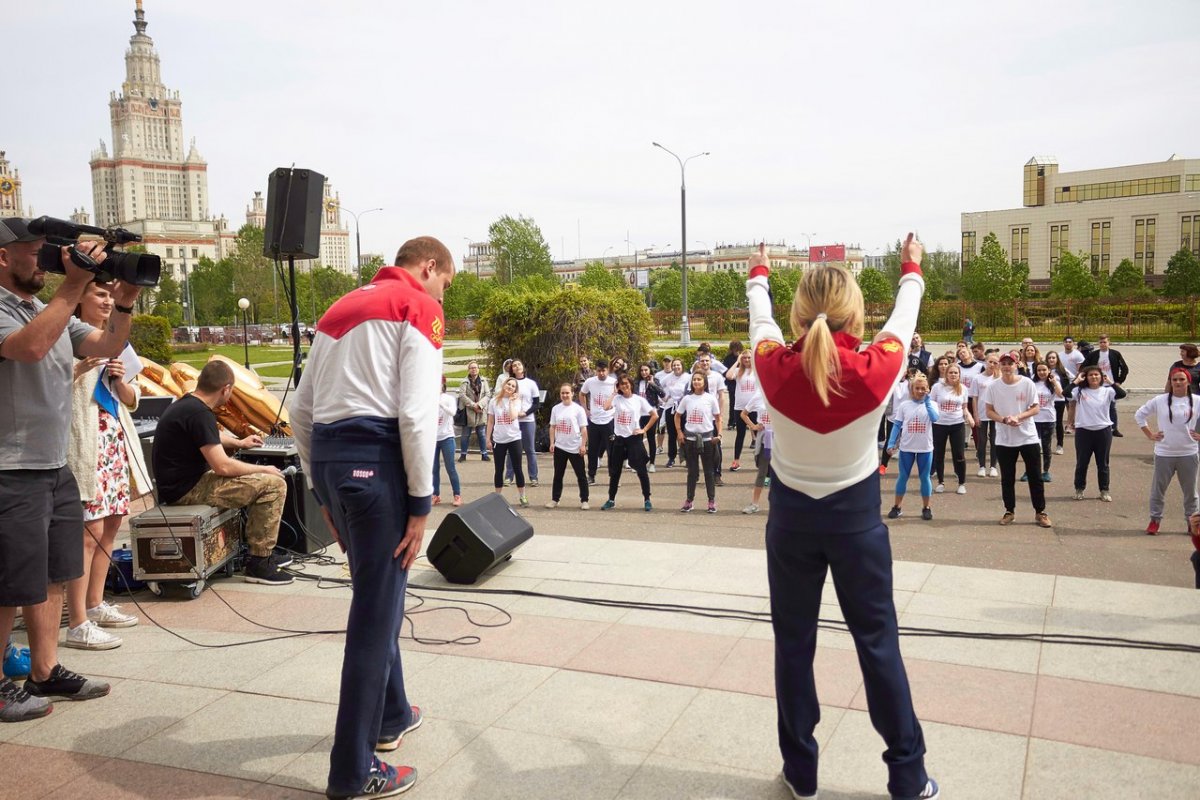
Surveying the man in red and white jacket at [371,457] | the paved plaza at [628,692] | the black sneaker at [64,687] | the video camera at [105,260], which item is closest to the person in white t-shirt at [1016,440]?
the paved plaza at [628,692]

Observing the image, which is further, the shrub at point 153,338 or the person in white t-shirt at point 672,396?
the shrub at point 153,338

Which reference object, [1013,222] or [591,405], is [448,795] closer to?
[591,405]

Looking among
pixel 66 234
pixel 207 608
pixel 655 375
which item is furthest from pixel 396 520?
pixel 655 375

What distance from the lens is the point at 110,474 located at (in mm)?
5648

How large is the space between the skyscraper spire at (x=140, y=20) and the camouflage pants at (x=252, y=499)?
616 ft

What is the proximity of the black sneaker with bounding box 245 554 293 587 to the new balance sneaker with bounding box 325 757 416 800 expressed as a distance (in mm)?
3469

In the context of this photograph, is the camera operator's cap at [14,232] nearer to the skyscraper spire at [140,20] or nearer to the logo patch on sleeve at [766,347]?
the logo patch on sleeve at [766,347]

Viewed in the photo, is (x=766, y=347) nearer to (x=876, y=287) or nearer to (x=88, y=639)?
(x=88, y=639)

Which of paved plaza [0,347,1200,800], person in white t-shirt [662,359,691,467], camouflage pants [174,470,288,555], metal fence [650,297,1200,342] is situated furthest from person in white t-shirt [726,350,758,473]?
metal fence [650,297,1200,342]

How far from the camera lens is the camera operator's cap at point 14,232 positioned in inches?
157

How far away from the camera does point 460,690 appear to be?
455 cm

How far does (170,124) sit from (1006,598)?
20101 cm

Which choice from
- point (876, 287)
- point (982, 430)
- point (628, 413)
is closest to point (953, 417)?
point (982, 430)

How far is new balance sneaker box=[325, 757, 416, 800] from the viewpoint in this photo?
11.1ft
